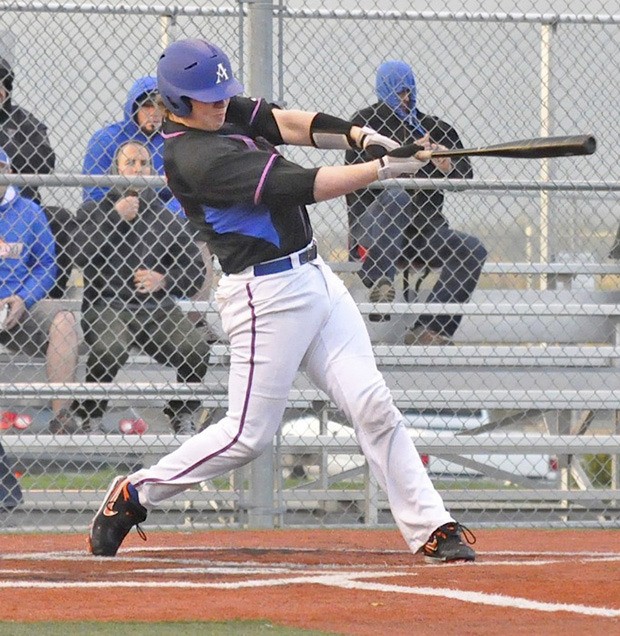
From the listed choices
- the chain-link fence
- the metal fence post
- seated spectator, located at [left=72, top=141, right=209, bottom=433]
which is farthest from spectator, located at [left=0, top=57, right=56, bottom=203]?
the metal fence post

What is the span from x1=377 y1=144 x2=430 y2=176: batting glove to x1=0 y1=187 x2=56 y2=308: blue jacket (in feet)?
9.76

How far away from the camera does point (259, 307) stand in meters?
4.57

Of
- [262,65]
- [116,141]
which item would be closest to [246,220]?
[262,65]

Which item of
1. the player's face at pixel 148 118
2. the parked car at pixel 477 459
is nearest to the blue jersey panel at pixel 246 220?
the player's face at pixel 148 118

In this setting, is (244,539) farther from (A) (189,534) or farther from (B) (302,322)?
(B) (302,322)

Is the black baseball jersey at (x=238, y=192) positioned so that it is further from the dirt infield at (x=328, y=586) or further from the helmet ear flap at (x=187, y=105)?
the dirt infield at (x=328, y=586)

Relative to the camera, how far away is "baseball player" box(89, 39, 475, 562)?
4.45 meters

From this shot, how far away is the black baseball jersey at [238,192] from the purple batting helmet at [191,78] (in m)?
0.12

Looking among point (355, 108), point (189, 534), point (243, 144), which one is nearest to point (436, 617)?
point (243, 144)

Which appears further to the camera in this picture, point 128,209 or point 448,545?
point 128,209

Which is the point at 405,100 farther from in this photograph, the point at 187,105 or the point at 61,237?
the point at 187,105

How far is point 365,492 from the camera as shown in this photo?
680cm

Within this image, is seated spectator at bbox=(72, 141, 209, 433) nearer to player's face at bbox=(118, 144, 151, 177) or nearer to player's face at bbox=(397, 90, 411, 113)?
player's face at bbox=(118, 144, 151, 177)

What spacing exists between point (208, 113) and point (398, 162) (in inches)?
29.8
